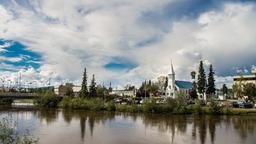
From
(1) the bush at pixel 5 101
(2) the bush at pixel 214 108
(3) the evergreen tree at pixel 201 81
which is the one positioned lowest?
(2) the bush at pixel 214 108

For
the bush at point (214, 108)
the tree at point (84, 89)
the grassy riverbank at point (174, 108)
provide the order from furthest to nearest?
the tree at point (84, 89) → the bush at point (214, 108) → the grassy riverbank at point (174, 108)

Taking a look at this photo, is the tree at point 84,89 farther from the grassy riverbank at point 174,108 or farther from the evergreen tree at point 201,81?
the evergreen tree at point 201,81

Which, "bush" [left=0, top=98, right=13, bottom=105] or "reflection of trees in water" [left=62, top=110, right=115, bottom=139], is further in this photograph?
"bush" [left=0, top=98, right=13, bottom=105]

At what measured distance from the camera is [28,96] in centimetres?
11431

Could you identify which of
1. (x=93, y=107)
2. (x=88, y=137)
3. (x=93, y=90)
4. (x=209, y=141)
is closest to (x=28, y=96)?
(x=93, y=90)

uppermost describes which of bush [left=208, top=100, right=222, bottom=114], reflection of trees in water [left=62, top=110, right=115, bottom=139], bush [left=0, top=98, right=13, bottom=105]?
bush [left=0, top=98, right=13, bottom=105]

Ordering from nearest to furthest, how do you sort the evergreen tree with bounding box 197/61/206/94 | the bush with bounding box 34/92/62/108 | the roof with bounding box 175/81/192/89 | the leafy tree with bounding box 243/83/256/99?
the leafy tree with bounding box 243/83/256/99 → the evergreen tree with bounding box 197/61/206/94 → the bush with bounding box 34/92/62/108 → the roof with bounding box 175/81/192/89

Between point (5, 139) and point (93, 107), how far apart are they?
79.0 metres

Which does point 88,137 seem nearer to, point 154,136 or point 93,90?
point 154,136

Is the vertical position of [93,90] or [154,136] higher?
[93,90]

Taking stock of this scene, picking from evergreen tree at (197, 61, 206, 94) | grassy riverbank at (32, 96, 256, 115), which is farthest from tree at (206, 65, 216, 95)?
grassy riverbank at (32, 96, 256, 115)

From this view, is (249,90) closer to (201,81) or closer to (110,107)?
(201,81)

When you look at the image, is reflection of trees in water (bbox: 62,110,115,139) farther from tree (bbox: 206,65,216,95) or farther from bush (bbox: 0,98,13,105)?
bush (bbox: 0,98,13,105)

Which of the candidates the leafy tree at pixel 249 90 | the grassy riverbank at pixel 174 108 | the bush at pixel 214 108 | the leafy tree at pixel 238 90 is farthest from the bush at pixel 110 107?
the leafy tree at pixel 249 90
